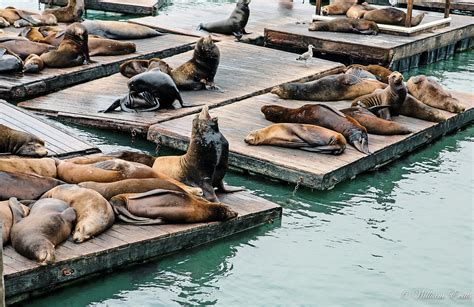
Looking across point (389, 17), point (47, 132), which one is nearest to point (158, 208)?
point (47, 132)

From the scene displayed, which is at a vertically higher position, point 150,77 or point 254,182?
point 150,77

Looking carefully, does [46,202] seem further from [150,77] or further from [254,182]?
[150,77]

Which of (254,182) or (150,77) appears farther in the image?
(150,77)

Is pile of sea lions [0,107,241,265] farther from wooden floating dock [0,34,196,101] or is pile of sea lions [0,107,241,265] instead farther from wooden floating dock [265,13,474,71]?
wooden floating dock [265,13,474,71]

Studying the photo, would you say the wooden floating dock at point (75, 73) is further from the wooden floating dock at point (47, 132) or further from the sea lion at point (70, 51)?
the wooden floating dock at point (47, 132)

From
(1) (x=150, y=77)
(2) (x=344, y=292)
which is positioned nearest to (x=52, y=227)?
(2) (x=344, y=292)

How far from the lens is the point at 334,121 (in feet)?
28.5

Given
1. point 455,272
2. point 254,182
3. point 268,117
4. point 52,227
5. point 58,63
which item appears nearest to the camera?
point 52,227

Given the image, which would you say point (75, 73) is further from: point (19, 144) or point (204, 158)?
point (204, 158)

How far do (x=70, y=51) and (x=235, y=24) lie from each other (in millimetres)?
3675

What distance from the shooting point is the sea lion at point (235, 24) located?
14055mm

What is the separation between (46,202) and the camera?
5988 millimetres

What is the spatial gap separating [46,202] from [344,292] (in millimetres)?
2128

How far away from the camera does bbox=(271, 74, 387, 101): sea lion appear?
10.1 m
